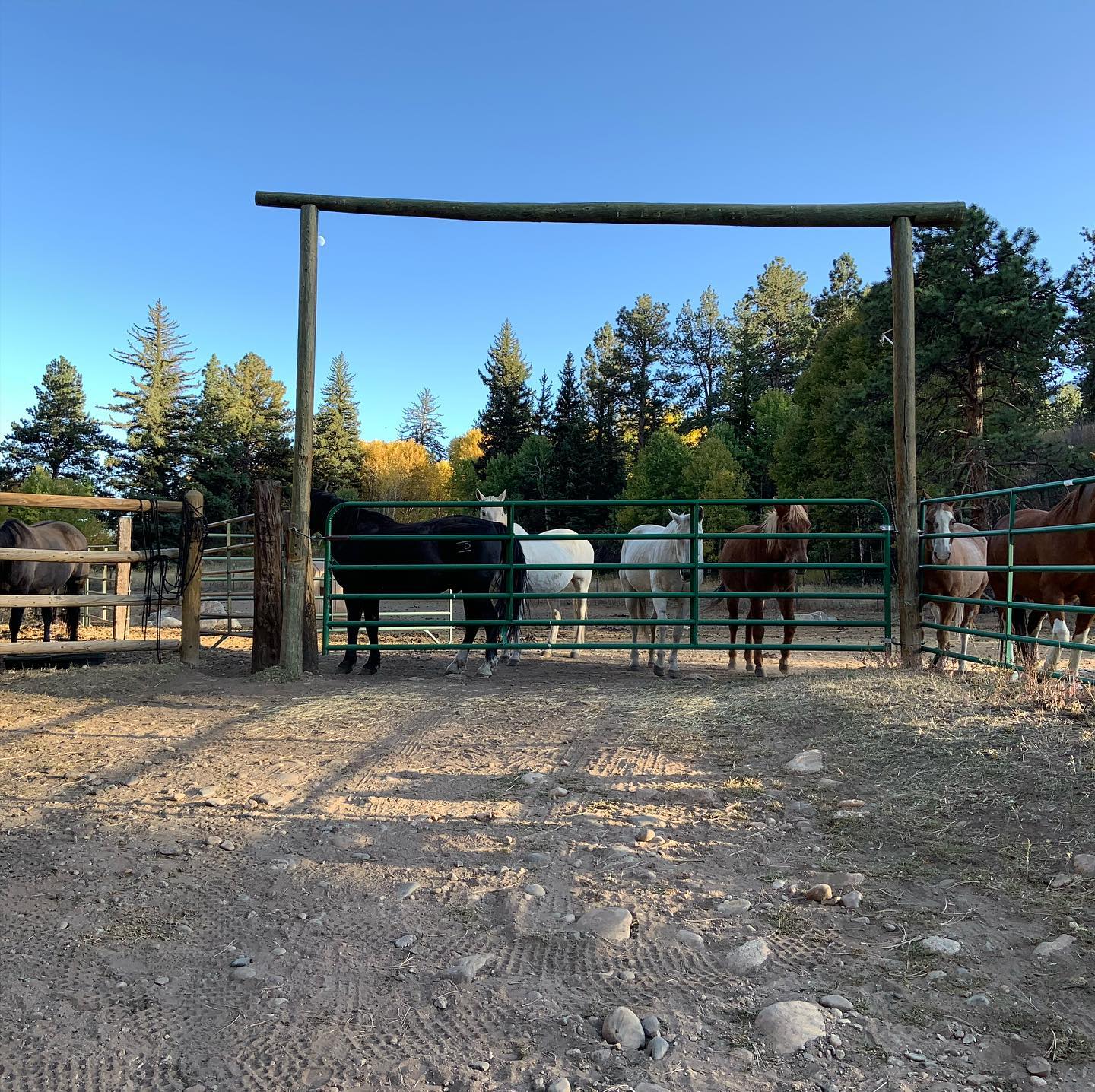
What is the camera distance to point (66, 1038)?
177 centimetres

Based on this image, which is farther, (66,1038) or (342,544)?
(342,544)

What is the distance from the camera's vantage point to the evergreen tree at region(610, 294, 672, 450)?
4225 centimetres

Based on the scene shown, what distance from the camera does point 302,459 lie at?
23.3 ft

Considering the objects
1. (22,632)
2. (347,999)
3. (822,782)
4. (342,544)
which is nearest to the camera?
(347,999)

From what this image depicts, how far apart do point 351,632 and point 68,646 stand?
8.39ft

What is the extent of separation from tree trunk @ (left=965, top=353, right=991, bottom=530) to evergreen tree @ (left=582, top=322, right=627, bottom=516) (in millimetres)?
18482

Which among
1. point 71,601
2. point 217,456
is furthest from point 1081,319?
point 217,456

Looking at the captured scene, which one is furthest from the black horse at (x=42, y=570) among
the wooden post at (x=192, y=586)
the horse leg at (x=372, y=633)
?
the horse leg at (x=372, y=633)

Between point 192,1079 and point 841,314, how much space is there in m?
38.2

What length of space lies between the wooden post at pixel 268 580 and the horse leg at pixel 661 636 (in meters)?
3.53

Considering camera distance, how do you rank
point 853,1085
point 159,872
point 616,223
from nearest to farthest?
point 853,1085 → point 159,872 → point 616,223

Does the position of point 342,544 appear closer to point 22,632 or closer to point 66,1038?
point 22,632

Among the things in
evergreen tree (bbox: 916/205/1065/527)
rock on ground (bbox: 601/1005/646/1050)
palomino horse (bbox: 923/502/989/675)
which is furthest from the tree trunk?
rock on ground (bbox: 601/1005/646/1050)

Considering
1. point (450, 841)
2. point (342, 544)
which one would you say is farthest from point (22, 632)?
point (450, 841)
